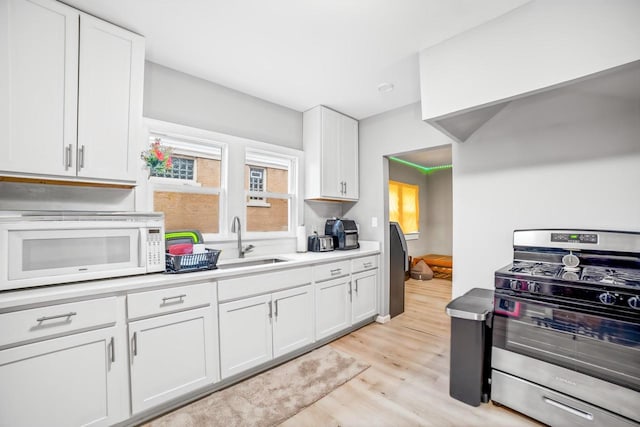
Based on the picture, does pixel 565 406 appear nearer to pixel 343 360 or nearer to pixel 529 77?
pixel 343 360

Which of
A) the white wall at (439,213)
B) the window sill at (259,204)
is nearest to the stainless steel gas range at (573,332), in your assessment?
the window sill at (259,204)

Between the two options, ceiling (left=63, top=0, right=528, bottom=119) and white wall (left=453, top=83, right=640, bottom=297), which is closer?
ceiling (left=63, top=0, right=528, bottom=119)

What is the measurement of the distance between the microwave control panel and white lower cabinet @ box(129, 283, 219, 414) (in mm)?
227

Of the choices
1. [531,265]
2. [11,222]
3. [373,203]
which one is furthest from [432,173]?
[11,222]

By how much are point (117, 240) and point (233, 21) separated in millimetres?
1647

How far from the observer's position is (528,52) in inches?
65.4

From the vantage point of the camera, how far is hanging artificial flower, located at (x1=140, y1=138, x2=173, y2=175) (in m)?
2.21

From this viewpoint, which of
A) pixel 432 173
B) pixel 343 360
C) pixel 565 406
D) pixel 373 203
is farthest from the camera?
pixel 432 173

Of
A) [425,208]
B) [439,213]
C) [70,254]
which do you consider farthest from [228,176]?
[439,213]

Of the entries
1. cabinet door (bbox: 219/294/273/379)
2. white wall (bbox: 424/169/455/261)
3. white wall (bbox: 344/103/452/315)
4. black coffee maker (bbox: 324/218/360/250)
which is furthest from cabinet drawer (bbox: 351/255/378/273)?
white wall (bbox: 424/169/455/261)

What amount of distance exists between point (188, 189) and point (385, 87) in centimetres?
216

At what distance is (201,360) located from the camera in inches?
77.5

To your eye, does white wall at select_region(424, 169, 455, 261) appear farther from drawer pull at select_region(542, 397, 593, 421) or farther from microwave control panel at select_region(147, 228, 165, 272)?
microwave control panel at select_region(147, 228, 165, 272)

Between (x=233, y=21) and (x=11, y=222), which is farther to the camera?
(x=233, y=21)
